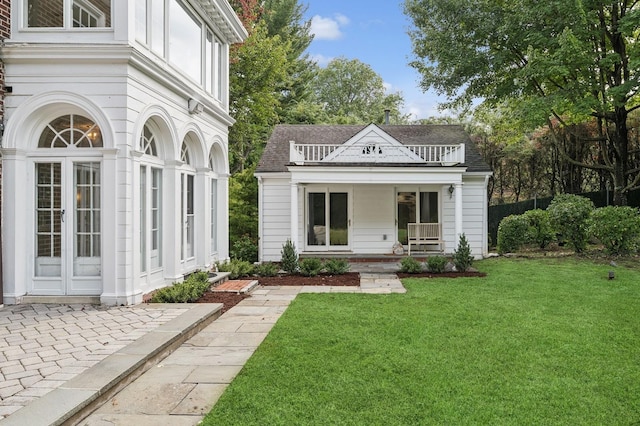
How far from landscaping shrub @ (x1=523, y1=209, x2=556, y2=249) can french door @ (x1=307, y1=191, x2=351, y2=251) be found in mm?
5831

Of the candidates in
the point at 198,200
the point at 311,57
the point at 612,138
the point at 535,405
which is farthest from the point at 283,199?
the point at 311,57

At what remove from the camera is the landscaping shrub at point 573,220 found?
12.5m

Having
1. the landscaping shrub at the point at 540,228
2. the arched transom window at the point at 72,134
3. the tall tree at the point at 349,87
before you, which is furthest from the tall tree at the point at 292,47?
the arched transom window at the point at 72,134

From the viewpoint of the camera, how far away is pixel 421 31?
15750mm

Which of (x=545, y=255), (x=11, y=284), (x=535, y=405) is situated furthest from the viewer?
(x=545, y=255)

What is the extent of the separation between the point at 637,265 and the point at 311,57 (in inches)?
944

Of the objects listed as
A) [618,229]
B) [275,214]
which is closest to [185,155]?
[275,214]

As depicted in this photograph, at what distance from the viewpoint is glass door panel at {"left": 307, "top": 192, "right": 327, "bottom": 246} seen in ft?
44.2

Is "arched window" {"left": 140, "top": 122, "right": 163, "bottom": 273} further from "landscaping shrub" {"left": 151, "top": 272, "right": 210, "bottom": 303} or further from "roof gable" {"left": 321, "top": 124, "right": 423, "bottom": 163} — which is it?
"roof gable" {"left": 321, "top": 124, "right": 423, "bottom": 163}

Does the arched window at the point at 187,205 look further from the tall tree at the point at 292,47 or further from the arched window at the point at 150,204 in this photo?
the tall tree at the point at 292,47

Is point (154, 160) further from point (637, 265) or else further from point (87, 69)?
point (637, 265)

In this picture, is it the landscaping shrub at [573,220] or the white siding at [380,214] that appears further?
the white siding at [380,214]

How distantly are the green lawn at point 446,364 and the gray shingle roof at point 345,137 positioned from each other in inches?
283

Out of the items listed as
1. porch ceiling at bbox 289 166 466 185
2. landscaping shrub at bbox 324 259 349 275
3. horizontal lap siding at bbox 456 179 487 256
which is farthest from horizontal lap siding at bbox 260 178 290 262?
horizontal lap siding at bbox 456 179 487 256
